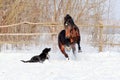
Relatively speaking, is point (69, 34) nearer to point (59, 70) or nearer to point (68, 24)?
point (68, 24)

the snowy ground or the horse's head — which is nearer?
the snowy ground

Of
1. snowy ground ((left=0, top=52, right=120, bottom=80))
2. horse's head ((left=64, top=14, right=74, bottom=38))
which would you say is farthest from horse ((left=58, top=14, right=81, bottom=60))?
snowy ground ((left=0, top=52, right=120, bottom=80))

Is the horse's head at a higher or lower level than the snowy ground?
higher

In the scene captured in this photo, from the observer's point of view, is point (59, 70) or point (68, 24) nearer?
point (59, 70)

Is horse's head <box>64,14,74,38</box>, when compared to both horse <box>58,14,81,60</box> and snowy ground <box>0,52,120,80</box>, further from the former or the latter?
snowy ground <box>0,52,120,80</box>

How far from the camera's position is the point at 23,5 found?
18.9 m

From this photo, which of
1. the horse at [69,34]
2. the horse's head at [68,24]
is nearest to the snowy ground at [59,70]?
the horse at [69,34]

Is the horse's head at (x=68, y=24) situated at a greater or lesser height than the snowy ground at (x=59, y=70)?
greater

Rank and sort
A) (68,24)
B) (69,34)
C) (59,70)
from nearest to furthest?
(59,70) < (68,24) < (69,34)

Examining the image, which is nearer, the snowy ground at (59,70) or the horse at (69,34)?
the snowy ground at (59,70)

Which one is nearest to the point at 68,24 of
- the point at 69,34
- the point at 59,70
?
the point at 69,34

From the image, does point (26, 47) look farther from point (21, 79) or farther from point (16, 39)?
point (21, 79)

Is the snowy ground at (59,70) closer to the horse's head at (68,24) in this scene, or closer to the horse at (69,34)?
the horse at (69,34)

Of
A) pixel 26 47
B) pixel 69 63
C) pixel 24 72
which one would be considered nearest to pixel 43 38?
pixel 26 47
